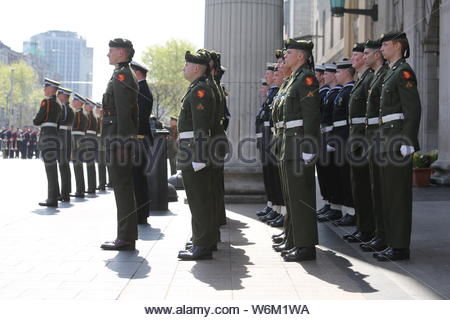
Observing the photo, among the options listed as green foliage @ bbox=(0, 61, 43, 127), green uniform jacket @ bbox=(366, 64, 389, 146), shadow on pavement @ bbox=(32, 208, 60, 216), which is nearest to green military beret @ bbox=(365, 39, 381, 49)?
green uniform jacket @ bbox=(366, 64, 389, 146)

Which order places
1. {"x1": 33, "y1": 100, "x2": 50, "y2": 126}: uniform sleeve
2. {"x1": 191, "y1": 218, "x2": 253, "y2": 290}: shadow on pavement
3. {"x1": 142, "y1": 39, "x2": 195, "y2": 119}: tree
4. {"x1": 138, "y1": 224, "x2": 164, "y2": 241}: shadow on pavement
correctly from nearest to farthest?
{"x1": 191, "y1": 218, "x2": 253, "y2": 290}: shadow on pavement < {"x1": 138, "y1": 224, "x2": 164, "y2": 241}: shadow on pavement < {"x1": 33, "y1": 100, "x2": 50, "y2": 126}: uniform sleeve < {"x1": 142, "y1": 39, "x2": 195, "y2": 119}: tree

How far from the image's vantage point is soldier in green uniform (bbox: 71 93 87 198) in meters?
12.8

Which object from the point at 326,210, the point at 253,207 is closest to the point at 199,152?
the point at 326,210

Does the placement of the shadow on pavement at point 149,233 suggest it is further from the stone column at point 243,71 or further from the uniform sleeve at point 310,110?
the stone column at point 243,71

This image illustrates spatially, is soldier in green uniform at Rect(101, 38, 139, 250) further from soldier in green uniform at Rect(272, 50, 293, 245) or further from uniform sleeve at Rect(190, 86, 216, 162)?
soldier in green uniform at Rect(272, 50, 293, 245)

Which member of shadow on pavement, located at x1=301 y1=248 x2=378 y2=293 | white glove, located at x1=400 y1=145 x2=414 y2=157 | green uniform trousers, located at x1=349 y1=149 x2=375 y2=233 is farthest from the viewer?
green uniform trousers, located at x1=349 y1=149 x2=375 y2=233

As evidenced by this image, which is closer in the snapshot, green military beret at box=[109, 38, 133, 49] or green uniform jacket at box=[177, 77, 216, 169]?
green uniform jacket at box=[177, 77, 216, 169]

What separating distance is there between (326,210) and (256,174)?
2.24m

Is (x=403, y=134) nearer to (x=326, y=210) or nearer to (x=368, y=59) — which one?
(x=368, y=59)

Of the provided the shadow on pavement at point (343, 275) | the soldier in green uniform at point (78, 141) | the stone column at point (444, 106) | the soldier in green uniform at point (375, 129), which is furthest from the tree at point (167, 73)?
the shadow on pavement at point (343, 275)

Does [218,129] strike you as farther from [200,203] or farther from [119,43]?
[119,43]

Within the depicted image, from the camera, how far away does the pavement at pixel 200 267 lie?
15.6ft
